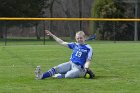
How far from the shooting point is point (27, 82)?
402 inches

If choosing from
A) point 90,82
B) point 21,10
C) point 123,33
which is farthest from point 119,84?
point 21,10

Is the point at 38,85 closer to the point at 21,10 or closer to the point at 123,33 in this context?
the point at 123,33

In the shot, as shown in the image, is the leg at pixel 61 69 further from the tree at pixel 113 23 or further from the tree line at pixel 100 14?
the tree at pixel 113 23

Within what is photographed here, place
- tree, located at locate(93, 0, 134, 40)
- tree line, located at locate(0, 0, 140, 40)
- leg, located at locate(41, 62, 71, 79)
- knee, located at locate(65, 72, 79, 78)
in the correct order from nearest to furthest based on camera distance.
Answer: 1. leg, located at locate(41, 62, 71, 79)
2. knee, located at locate(65, 72, 79, 78)
3. tree, located at locate(93, 0, 134, 40)
4. tree line, located at locate(0, 0, 140, 40)

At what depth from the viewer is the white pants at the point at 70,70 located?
36.1 feet

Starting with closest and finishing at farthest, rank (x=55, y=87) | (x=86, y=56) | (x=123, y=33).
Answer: (x=55, y=87), (x=86, y=56), (x=123, y=33)

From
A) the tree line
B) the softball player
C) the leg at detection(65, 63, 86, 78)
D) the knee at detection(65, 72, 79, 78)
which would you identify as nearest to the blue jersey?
the softball player

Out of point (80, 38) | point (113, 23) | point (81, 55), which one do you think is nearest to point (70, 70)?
point (81, 55)

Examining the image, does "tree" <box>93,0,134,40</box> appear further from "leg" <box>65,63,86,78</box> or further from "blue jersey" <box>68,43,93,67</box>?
"leg" <box>65,63,86,78</box>

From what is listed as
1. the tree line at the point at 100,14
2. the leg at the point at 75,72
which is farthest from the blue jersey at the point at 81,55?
the tree line at the point at 100,14

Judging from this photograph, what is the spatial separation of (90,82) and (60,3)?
4748cm

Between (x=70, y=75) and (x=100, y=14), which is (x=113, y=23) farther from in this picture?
(x=70, y=75)

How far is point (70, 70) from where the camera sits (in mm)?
11188

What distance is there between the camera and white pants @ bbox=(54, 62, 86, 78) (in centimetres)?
1099
